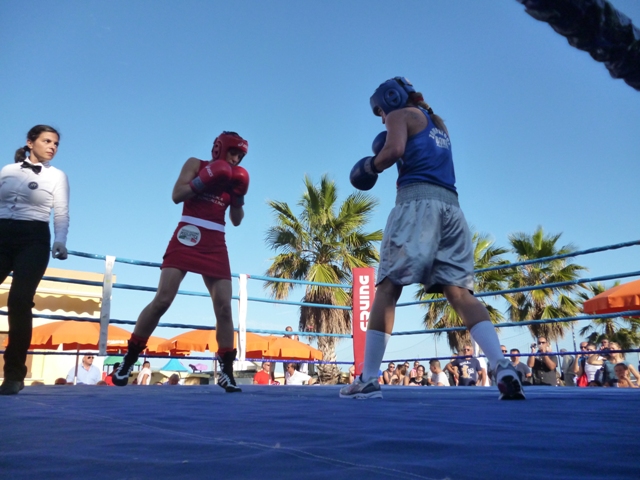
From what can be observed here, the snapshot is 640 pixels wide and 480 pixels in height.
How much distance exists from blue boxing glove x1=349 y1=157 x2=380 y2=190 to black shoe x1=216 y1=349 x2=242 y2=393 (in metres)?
1.25

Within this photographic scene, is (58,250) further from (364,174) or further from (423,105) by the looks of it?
(423,105)

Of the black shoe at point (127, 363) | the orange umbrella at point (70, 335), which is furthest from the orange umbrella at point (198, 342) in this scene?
the black shoe at point (127, 363)

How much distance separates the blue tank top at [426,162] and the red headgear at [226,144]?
3.81ft

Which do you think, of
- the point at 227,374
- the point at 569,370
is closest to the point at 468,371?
the point at 569,370

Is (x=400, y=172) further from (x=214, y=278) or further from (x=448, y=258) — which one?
(x=214, y=278)

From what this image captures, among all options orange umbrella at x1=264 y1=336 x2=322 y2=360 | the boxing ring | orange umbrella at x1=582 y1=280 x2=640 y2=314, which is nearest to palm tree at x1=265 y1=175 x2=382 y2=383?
orange umbrella at x1=264 y1=336 x2=322 y2=360

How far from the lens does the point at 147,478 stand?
706mm

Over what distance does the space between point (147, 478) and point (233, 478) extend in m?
0.11

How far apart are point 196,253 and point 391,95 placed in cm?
135

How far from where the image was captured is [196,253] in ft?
10.2

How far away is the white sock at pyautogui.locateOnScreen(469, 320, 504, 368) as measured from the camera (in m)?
2.27

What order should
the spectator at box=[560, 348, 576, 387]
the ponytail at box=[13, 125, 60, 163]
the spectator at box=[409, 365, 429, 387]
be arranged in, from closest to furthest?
the ponytail at box=[13, 125, 60, 163], the spectator at box=[560, 348, 576, 387], the spectator at box=[409, 365, 429, 387]

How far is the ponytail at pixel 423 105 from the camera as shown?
2.67m

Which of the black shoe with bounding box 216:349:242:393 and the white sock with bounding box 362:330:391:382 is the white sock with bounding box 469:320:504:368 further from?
the black shoe with bounding box 216:349:242:393
